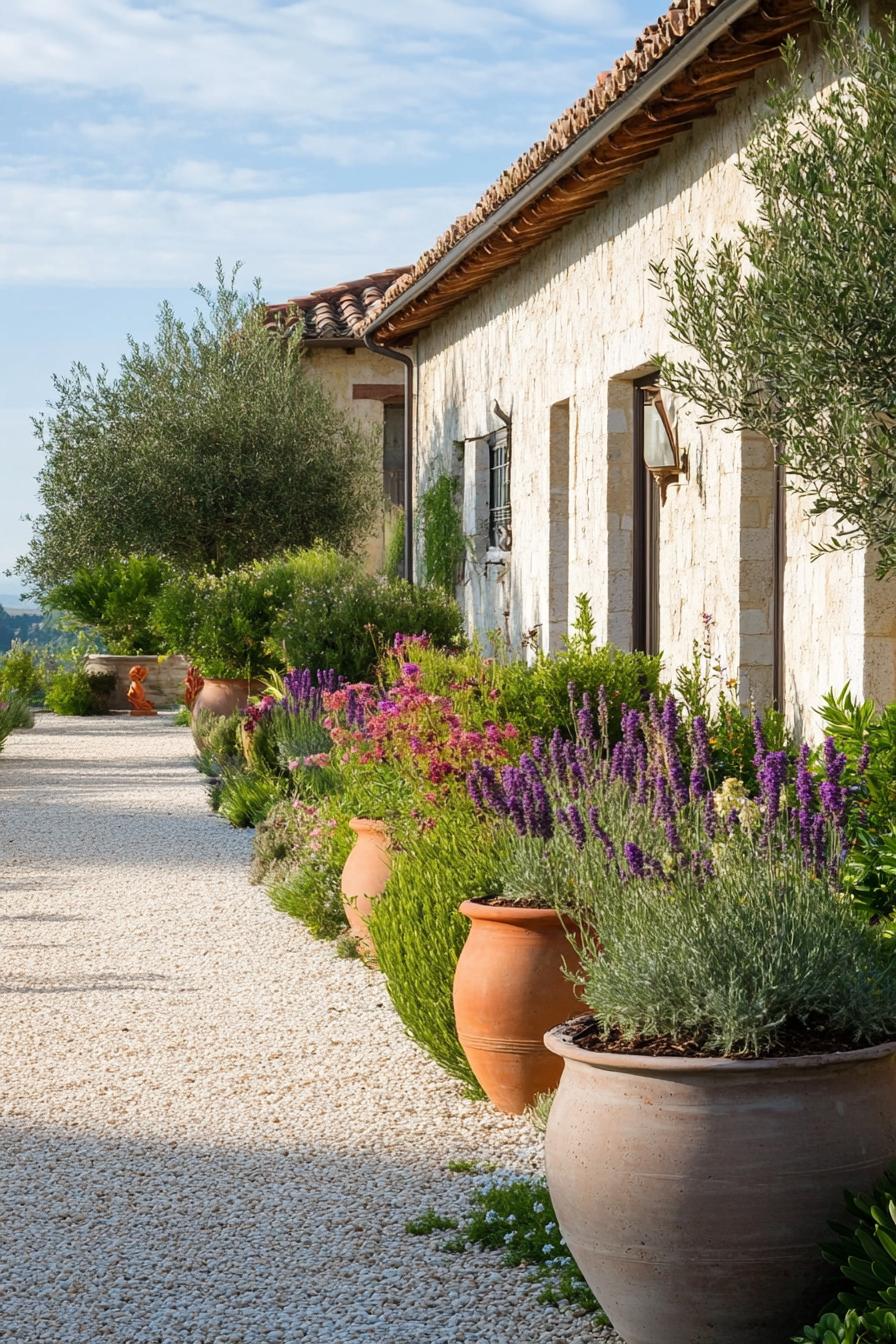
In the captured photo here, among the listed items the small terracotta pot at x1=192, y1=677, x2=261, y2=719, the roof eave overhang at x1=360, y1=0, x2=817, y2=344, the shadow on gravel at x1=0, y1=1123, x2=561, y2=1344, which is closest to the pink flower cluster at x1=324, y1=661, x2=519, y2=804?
the shadow on gravel at x1=0, y1=1123, x2=561, y2=1344

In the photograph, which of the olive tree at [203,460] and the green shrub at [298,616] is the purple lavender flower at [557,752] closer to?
the green shrub at [298,616]

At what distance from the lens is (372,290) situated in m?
21.7

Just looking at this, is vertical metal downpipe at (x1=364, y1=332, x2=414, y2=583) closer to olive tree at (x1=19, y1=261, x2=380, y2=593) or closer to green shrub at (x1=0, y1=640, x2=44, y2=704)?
olive tree at (x1=19, y1=261, x2=380, y2=593)

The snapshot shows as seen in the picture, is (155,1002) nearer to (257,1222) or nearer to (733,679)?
(257,1222)

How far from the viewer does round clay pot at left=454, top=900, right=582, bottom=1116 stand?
4.33 metres

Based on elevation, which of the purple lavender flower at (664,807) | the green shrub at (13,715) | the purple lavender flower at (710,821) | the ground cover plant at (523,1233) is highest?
the purple lavender flower at (664,807)

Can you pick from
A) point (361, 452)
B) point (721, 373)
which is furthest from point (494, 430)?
point (721, 373)

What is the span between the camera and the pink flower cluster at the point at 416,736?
606 centimetres

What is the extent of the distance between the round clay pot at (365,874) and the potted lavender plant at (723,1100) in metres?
2.70

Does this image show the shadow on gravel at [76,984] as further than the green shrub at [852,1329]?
Yes

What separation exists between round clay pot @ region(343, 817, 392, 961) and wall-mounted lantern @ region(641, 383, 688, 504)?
2.87m

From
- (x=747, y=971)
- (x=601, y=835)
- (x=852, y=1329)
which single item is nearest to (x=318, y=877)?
(x=601, y=835)

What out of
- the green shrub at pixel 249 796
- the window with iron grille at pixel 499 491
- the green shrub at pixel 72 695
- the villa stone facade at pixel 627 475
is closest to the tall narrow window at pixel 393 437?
the green shrub at pixel 72 695

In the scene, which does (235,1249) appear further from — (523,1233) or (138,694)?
(138,694)
